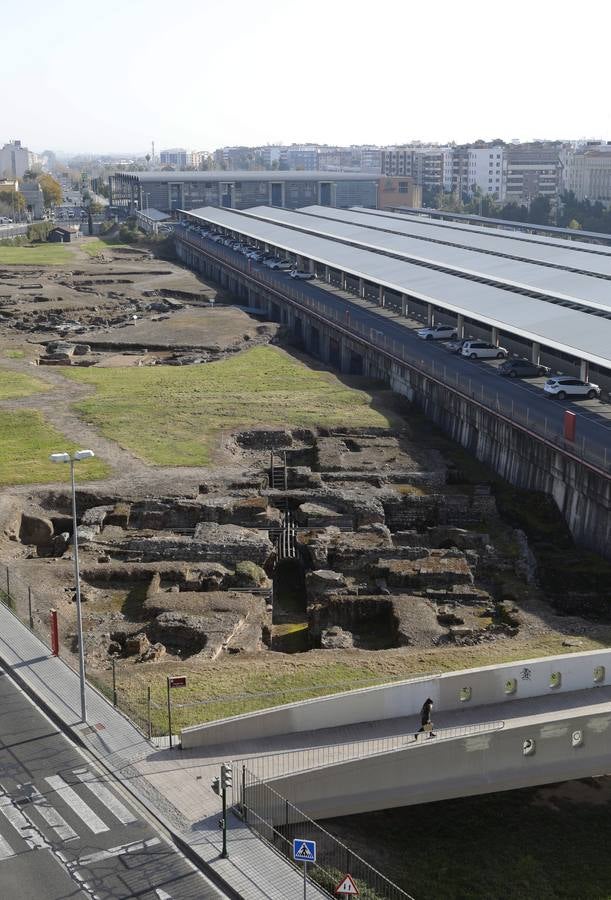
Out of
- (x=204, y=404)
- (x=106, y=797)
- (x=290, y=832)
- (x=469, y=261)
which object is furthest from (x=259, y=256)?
(x=290, y=832)

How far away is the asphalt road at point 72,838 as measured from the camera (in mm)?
24469

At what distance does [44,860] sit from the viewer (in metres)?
25.4

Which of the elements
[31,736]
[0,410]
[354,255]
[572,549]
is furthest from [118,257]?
[31,736]

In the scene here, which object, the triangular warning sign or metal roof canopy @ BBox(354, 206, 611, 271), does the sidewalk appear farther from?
metal roof canopy @ BBox(354, 206, 611, 271)

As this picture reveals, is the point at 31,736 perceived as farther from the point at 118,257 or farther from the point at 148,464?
the point at 118,257

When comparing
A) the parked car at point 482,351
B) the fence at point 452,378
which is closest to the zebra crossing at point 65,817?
the fence at point 452,378

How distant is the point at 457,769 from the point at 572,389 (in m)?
36.9

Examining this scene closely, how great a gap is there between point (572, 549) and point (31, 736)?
2933cm

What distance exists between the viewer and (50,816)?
2714cm

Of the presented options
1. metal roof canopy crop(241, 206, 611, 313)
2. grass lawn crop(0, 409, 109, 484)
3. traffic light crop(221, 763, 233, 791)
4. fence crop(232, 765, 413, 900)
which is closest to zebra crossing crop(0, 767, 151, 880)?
traffic light crop(221, 763, 233, 791)

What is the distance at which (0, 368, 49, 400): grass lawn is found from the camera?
76.1 m

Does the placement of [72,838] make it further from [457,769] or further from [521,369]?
[521,369]

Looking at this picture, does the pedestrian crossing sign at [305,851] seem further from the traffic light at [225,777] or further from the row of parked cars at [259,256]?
the row of parked cars at [259,256]

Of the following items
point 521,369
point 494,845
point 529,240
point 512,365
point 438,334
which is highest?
point 529,240
